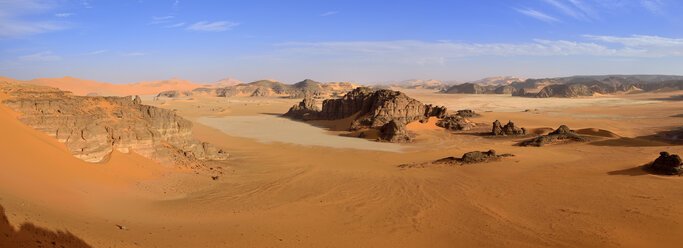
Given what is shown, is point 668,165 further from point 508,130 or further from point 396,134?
point 396,134

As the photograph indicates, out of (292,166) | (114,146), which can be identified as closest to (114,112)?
(114,146)

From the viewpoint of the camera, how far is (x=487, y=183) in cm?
1141

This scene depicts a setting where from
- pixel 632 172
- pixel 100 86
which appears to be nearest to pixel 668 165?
pixel 632 172

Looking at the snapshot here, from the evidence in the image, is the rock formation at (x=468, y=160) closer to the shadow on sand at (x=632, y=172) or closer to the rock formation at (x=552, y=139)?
the shadow on sand at (x=632, y=172)

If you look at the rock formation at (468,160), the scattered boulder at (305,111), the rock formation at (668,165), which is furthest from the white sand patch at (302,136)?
the rock formation at (668,165)

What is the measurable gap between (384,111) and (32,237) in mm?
25895

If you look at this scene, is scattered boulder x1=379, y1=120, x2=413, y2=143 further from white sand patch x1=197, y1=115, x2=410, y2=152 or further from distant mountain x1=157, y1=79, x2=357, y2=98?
distant mountain x1=157, y1=79, x2=357, y2=98

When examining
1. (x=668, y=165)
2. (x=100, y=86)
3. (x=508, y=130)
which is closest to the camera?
(x=668, y=165)

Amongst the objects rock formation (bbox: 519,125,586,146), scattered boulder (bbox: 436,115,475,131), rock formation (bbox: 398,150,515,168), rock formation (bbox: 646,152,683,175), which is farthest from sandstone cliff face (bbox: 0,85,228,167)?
scattered boulder (bbox: 436,115,475,131)

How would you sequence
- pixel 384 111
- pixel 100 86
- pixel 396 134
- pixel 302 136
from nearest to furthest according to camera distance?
pixel 396 134
pixel 302 136
pixel 384 111
pixel 100 86

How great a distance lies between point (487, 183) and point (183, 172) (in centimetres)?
975

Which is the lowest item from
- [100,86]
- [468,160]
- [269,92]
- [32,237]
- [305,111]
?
[468,160]

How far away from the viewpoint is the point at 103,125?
33.9ft

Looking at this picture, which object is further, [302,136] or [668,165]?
[302,136]
